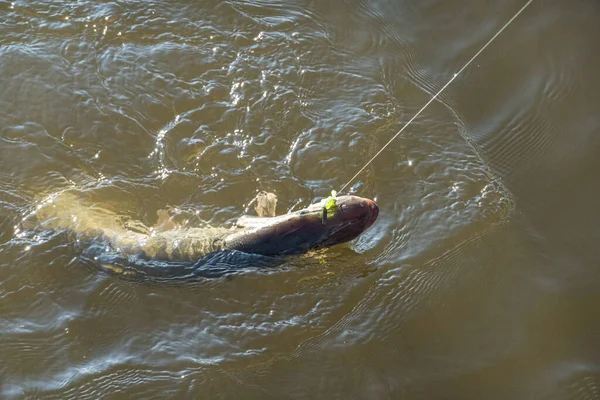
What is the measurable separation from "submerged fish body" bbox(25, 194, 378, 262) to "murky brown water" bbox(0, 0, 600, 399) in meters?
0.19

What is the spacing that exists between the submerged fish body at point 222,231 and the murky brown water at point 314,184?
0.62 feet

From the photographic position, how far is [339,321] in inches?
194

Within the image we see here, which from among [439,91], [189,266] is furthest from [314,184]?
[439,91]

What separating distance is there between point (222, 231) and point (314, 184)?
38.4 inches

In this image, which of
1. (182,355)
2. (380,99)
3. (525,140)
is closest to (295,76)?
(380,99)

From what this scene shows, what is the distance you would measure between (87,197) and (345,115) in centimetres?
247

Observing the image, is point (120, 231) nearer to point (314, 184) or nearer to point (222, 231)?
point (222, 231)

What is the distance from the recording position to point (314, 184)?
5.62 metres

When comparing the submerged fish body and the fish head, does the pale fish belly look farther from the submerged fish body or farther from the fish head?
the fish head

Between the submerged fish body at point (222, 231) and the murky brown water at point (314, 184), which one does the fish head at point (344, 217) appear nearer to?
the submerged fish body at point (222, 231)

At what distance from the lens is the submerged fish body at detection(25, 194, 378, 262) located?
4758 millimetres

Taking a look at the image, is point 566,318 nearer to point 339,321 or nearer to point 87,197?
point 339,321

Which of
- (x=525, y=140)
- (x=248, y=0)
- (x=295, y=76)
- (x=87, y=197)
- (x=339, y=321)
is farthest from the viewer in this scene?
(x=248, y=0)

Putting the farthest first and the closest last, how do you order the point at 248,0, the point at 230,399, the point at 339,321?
1. the point at 248,0
2. the point at 339,321
3. the point at 230,399
